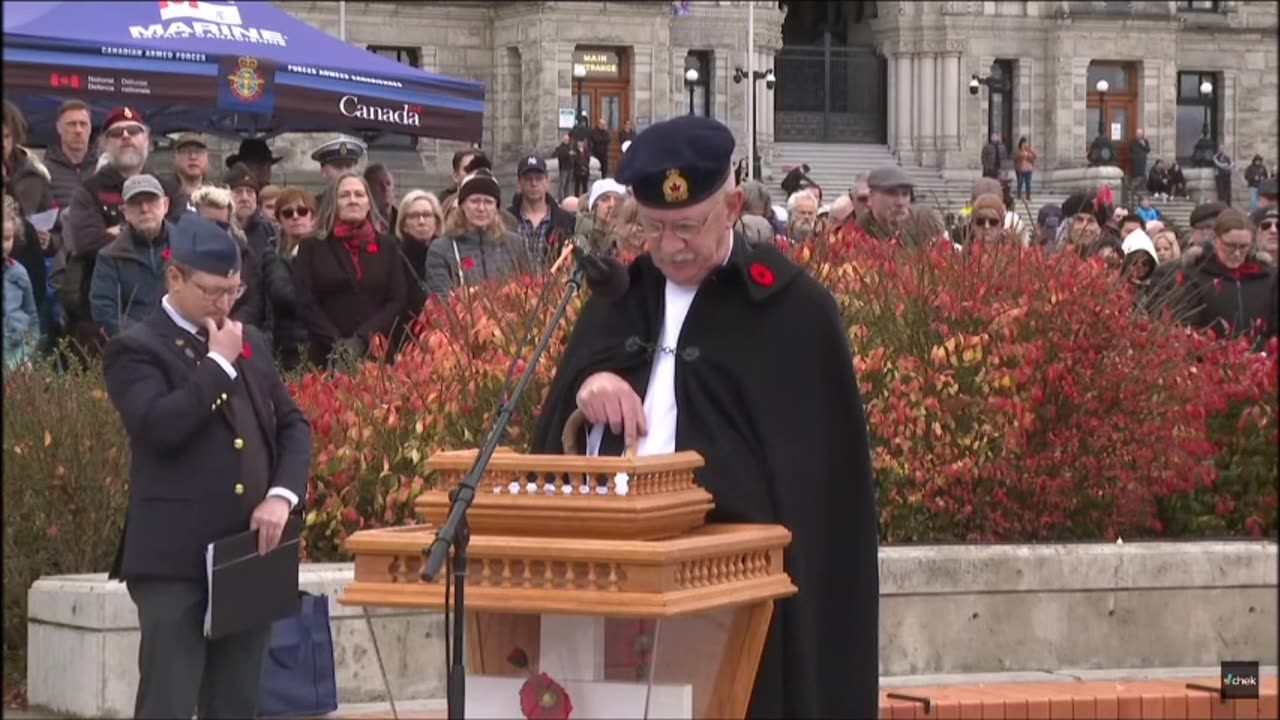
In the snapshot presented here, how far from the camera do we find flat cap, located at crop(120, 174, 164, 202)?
1180cm

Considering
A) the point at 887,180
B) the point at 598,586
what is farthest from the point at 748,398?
→ the point at 887,180

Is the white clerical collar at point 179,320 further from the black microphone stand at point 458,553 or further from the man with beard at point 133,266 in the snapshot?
the man with beard at point 133,266

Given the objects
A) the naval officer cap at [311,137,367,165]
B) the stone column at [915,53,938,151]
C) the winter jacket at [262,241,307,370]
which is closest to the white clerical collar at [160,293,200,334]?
the winter jacket at [262,241,307,370]

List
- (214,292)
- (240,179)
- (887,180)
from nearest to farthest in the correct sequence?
(214,292)
(887,180)
(240,179)

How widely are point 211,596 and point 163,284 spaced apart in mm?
5358

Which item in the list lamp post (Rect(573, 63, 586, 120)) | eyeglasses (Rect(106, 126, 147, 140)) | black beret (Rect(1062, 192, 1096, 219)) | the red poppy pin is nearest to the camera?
the red poppy pin

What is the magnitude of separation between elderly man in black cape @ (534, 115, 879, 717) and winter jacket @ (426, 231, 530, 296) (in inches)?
262

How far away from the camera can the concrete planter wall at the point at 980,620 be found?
8.66 m

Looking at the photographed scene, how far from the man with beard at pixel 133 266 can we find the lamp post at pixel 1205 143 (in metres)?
59.0

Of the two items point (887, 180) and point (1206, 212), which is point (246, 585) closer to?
point (887, 180)

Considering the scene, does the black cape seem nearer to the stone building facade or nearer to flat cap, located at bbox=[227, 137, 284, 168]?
flat cap, located at bbox=[227, 137, 284, 168]

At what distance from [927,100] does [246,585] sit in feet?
205

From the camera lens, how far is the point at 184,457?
7.02 meters

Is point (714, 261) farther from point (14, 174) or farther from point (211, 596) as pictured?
point (14, 174)
